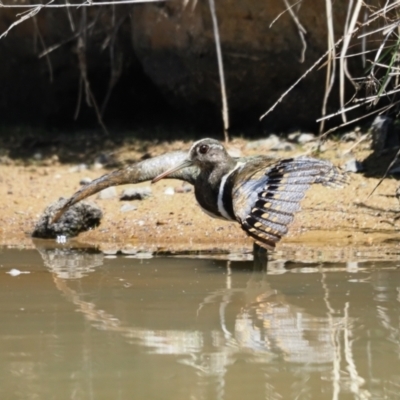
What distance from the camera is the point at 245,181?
4.90 m

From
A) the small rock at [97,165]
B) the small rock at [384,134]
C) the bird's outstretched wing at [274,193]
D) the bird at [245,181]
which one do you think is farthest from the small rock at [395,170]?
the small rock at [97,165]

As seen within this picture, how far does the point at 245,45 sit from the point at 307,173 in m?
2.76

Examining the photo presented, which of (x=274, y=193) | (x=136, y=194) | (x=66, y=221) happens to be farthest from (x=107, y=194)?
(x=274, y=193)

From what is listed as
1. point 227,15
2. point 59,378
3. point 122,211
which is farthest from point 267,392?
point 227,15

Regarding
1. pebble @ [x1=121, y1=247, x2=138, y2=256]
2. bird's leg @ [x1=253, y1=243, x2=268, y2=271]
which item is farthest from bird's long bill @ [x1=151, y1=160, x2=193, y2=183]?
bird's leg @ [x1=253, y1=243, x2=268, y2=271]

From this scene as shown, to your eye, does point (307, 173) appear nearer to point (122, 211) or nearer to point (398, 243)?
point (398, 243)

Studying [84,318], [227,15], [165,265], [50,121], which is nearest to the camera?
[84,318]

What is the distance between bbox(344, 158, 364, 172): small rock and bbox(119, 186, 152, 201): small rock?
1424 millimetres

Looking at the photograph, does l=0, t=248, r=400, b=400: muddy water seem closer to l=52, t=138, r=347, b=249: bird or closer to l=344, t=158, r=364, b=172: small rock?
l=52, t=138, r=347, b=249: bird

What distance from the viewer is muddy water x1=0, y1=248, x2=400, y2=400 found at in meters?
2.75

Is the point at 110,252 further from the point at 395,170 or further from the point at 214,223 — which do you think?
the point at 395,170

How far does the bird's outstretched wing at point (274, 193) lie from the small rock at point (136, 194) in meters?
1.63

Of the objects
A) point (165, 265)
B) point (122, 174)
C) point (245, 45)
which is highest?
point (245, 45)

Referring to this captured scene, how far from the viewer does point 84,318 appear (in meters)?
3.64
